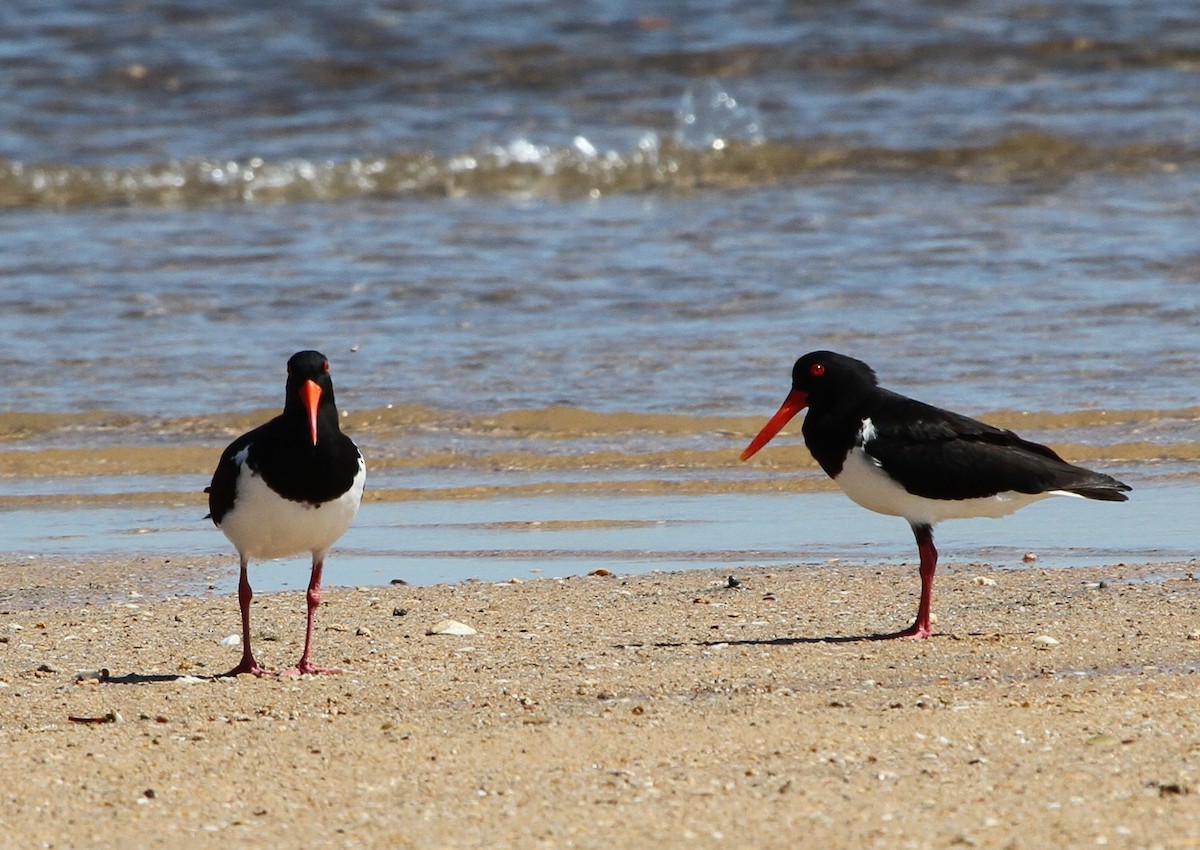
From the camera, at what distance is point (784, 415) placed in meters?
7.10

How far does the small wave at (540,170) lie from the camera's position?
17.8 meters

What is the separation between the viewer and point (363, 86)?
2184 centimetres

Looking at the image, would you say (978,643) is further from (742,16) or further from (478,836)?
(742,16)

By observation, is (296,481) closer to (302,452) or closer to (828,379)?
(302,452)

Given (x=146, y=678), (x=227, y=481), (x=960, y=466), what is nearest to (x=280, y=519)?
(x=227, y=481)

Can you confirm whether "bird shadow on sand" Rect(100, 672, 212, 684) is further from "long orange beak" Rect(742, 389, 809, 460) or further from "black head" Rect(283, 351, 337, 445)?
"long orange beak" Rect(742, 389, 809, 460)

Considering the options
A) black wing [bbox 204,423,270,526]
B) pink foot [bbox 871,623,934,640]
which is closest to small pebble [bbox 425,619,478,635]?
A: black wing [bbox 204,423,270,526]

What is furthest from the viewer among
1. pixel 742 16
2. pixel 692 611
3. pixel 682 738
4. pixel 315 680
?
pixel 742 16

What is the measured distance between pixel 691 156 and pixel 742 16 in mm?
5238

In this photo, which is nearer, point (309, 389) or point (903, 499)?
point (309, 389)

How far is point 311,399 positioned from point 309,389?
4 centimetres

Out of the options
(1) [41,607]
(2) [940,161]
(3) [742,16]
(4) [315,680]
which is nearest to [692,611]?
(4) [315,680]

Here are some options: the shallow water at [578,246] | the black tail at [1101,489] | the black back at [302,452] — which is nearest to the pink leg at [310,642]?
the black back at [302,452]

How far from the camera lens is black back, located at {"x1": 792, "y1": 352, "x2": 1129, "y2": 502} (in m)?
6.21
